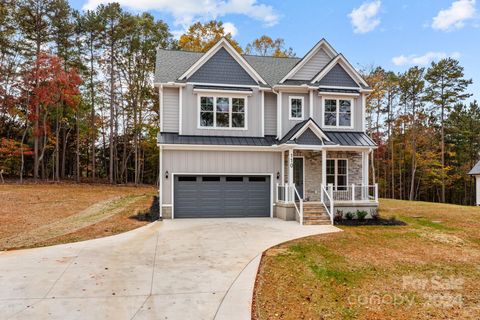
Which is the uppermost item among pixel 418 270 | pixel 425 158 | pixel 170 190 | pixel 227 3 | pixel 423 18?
pixel 227 3

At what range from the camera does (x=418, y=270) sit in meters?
7.47

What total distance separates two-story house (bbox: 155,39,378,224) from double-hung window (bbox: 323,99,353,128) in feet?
0.17

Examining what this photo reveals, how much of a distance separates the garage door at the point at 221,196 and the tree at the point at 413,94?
23121 millimetres

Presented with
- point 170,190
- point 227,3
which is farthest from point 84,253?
point 227,3

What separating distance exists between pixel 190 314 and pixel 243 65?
1281 cm

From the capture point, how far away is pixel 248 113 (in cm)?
1552

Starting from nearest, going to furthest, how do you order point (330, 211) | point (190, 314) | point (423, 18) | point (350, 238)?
point (190, 314) → point (350, 238) → point (330, 211) → point (423, 18)

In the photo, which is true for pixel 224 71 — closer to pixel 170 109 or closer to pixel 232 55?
pixel 232 55

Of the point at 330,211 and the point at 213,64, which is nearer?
the point at 330,211

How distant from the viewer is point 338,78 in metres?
16.2

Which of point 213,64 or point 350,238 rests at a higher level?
point 213,64

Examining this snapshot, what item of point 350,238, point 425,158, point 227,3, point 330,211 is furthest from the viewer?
point 425,158

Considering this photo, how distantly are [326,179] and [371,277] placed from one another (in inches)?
358

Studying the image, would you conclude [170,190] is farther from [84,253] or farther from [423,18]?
[423,18]
